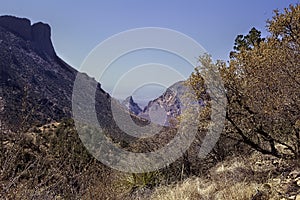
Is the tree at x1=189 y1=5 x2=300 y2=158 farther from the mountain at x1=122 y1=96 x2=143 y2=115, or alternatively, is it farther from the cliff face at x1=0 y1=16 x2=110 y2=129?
the cliff face at x1=0 y1=16 x2=110 y2=129

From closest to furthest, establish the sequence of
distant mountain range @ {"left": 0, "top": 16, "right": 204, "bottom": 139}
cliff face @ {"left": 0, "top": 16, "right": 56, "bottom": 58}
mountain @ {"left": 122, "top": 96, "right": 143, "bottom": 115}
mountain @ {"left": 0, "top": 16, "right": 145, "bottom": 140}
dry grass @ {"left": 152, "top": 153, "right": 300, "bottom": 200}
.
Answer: distant mountain range @ {"left": 0, "top": 16, "right": 204, "bottom": 139} → dry grass @ {"left": 152, "top": 153, "right": 300, "bottom": 200} → mountain @ {"left": 122, "top": 96, "right": 143, "bottom": 115} → mountain @ {"left": 0, "top": 16, "right": 145, "bottom": 140} → cliff face @ {"left": 0, "top": 16, "right": 56, "bottom": 58}

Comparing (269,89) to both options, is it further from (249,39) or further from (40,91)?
(40,91)

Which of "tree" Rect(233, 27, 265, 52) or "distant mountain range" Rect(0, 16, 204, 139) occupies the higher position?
"tree" Rect(233, 27, 265, 52)

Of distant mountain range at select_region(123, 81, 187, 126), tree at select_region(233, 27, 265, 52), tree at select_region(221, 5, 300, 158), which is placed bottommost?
distant mountain range at select_region(123, 81, 187, 126)

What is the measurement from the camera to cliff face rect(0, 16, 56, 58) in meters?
85.1

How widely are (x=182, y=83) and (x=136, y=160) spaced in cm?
281

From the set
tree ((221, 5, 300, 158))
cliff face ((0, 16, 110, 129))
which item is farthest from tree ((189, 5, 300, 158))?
cliff face ((0, 16, 110, 129))

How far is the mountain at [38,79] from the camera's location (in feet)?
52.4

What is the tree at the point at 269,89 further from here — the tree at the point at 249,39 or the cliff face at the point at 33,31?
the cliff face at the point at 33,31

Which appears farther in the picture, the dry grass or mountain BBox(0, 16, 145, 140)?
mountain BBox(0, 16, 145, 140)

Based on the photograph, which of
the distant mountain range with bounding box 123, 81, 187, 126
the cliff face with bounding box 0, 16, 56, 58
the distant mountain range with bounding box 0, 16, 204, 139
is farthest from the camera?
the cliff face with bounding box 0, 16, 56, 58

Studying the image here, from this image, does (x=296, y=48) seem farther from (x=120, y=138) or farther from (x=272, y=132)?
(x=120, y=138)

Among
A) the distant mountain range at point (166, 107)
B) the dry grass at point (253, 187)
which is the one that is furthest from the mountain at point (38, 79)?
the dry grass at point (253, 187)

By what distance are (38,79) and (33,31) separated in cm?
4500
